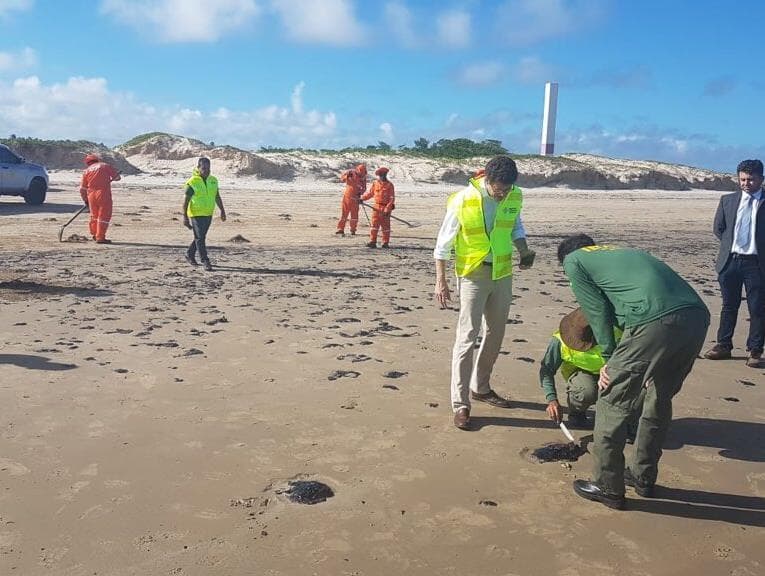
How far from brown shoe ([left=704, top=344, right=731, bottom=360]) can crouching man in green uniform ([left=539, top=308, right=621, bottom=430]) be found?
8.53 ft

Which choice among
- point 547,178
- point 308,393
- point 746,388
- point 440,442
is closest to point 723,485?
point 440,442

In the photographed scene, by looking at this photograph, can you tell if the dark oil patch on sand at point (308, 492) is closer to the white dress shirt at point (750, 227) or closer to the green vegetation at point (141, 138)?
the white dress shirt at point (750, 227)

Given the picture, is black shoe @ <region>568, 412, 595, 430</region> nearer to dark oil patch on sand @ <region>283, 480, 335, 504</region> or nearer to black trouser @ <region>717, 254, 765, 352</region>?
dark oil patch on sand @ <region>283, 480, 335, 504</region>

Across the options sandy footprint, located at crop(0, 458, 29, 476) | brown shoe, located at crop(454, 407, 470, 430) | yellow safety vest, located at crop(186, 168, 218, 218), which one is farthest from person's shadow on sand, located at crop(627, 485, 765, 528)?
Result: yellow safety vest, located at crop(186, 168, 218, 218)

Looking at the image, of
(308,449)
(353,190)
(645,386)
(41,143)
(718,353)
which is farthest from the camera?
(41,143)

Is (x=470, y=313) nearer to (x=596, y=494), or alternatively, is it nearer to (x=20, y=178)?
(x=596, y=494)

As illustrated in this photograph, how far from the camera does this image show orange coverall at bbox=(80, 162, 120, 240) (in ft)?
45.6

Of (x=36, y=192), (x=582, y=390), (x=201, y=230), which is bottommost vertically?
(x=582, y=390)

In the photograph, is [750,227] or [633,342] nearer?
[633,342]

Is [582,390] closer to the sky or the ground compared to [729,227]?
closer to the ground

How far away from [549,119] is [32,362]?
5675 cm

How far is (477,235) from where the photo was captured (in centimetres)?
513

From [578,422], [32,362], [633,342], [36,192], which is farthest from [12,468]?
[36,192]

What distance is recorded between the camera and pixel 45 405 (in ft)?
17.0
